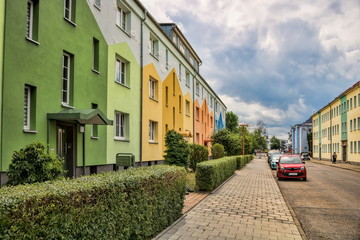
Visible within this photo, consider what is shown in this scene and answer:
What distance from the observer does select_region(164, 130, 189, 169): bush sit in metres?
16.8

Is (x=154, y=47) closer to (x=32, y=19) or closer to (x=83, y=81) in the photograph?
(x=83, y=81)

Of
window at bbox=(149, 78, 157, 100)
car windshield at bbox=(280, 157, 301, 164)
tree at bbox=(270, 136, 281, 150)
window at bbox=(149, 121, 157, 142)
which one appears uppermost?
window at bbox=(149, 78, 157, 100)

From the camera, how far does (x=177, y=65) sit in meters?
26.5

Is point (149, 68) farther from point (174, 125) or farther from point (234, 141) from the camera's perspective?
point (234, 141)

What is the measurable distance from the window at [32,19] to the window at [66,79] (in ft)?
5.53

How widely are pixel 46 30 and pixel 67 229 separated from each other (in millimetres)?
8634

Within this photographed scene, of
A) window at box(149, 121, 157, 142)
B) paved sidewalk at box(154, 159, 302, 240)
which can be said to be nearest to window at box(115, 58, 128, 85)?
window at box(149, 121, 157, 142)

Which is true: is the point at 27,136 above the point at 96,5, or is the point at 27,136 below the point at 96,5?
below

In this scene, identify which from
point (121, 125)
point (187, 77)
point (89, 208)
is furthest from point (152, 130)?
point (89, 208)

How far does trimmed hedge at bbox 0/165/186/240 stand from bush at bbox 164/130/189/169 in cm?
1027

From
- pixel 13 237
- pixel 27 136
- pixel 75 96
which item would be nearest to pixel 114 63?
pixel 75 96

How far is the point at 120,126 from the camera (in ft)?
52.6

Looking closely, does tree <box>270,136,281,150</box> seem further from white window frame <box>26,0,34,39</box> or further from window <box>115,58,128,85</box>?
white window frame <box>26,0,34,39</box>

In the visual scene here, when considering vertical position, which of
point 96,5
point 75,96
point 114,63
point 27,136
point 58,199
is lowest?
point 58,199
